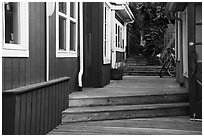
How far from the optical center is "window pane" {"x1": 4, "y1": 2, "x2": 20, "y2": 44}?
146 inches

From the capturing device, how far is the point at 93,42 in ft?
25.2

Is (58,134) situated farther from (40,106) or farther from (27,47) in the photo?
(27,47)

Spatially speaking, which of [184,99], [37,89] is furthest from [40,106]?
[184,99]

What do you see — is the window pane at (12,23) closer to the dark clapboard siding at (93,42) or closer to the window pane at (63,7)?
the window pane at (63,7)

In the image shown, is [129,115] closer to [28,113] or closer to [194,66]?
[194,66]

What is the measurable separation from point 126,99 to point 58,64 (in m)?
1.33

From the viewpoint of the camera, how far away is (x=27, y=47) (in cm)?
A: 411

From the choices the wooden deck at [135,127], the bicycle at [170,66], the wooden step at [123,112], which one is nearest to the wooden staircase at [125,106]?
the wooden step at [123,112]

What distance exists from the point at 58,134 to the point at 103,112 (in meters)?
1.13

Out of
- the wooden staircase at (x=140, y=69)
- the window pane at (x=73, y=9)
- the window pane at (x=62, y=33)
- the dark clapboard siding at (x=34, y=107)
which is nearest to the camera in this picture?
the dark clapboard siding at (x=34, y=107)

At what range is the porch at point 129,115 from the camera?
187 inches

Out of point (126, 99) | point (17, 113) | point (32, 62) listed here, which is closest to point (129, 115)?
point (126, 99)

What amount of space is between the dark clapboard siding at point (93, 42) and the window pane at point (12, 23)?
3.78 metres

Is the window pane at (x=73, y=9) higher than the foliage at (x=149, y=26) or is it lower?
lower
